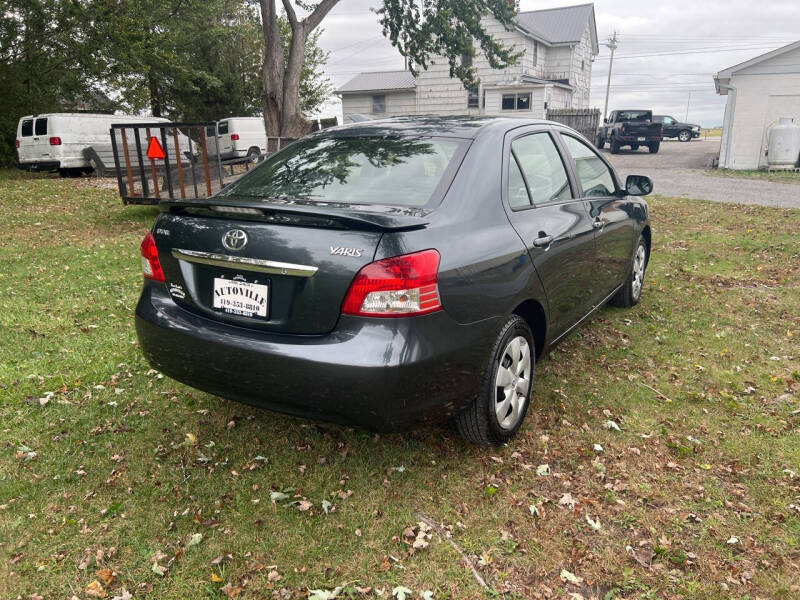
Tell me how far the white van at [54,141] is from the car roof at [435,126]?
17.2 m

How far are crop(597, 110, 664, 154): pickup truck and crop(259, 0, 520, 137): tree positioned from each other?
1147cm

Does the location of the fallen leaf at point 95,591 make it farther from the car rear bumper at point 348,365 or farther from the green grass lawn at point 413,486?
the car rear bumper at point 348,365

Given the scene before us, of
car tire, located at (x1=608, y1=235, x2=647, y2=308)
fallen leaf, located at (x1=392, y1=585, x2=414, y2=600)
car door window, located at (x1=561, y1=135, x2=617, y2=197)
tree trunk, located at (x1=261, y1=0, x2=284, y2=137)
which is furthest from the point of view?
tree trunk, located at (x1=261, y1=0, x2=284, y2=137)

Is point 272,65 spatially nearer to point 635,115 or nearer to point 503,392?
point 503,392

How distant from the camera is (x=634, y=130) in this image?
92.0ft

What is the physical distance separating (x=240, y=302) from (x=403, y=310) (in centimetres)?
76

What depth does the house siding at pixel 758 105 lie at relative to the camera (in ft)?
61.5

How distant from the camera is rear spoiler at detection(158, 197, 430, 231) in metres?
2.45

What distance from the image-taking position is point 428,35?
57.1 feet

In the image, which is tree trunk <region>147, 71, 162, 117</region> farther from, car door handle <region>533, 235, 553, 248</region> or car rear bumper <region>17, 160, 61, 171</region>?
car door handle <region>533, 235, 553, 248</region>

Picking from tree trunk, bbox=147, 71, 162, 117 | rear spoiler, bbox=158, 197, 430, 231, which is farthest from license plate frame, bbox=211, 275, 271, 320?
tree trunk, bbox=147, 71, 162, 117

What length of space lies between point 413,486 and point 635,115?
29860 mm

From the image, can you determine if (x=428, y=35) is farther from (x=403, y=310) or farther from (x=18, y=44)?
(x=403, y=310)

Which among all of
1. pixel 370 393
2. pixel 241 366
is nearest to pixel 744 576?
pixel 370 393
